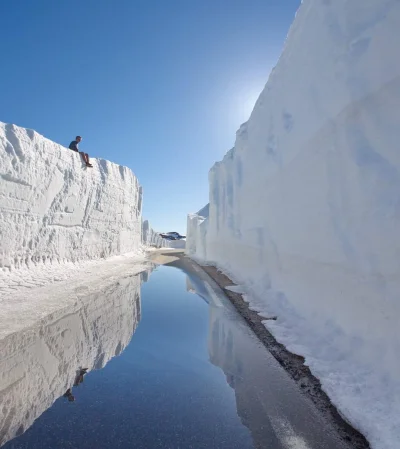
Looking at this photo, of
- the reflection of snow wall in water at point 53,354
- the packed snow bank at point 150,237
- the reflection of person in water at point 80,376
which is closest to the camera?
the reflection of snow wall in water at point 53,354

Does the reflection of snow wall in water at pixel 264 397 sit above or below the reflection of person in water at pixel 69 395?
below

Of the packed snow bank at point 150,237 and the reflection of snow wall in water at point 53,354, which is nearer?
the reflection of snow wall in water at point 53,354

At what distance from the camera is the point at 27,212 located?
7852 mm

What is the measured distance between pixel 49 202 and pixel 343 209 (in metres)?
8.71

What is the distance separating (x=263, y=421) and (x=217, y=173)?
54.6 feet

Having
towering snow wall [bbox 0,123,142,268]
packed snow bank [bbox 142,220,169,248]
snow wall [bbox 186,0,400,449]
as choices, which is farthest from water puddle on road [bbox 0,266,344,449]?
packed snow bank [bbox 142,220,169,248]

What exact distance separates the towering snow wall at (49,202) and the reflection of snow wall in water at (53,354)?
3588mm

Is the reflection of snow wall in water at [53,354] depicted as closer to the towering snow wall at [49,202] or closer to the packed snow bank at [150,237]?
the towering snow wall at [49,202]

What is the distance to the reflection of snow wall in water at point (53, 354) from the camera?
2225 millimetres

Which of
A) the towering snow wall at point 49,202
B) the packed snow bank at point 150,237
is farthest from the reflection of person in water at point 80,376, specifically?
the packed snow bank at point 150,237

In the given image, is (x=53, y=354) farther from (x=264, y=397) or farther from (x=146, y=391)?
(x=264, y=397)

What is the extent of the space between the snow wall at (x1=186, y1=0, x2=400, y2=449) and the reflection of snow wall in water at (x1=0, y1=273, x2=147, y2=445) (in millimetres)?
2473

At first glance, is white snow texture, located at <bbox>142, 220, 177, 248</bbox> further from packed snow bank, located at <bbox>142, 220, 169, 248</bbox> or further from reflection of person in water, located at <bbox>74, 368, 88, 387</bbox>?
reflection of person in water, located at <bbox>74, 368, 88, 387</bbox>

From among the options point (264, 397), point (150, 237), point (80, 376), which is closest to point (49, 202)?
point (80, 376)
